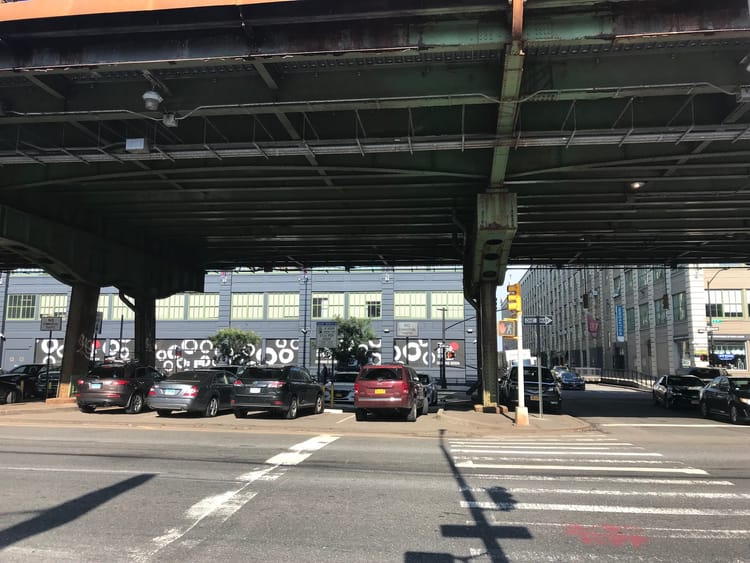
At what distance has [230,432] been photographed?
1396 centimetres

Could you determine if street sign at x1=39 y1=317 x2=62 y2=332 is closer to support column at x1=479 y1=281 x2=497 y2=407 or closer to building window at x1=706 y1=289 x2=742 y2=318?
support column at x1=479 y1=281 x2=497 y2=407

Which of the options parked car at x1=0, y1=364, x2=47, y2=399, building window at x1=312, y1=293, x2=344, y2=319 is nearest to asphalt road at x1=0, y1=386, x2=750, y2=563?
parked car at x1=0, y1=364, x2=47, y2=399

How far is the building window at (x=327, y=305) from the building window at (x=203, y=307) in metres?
9.80

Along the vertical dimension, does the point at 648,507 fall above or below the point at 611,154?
below

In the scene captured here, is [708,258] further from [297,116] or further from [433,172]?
[297,116]

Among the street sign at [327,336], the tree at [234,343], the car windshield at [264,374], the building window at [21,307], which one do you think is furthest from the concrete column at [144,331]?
the building window at [21,307]

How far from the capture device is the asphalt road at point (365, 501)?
17.5ft

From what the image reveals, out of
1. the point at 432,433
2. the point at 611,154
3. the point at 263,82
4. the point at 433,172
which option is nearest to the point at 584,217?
the point at 611,154

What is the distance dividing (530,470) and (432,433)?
5.26 meters

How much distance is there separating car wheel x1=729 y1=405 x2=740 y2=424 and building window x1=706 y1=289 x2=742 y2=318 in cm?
3204

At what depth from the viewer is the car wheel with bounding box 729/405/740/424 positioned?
17.5 metres

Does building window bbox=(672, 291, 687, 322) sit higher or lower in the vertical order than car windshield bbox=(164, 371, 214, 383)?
higher

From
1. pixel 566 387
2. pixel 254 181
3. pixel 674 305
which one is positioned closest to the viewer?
pixel 254 181

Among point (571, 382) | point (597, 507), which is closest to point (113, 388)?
point (597, 507)
